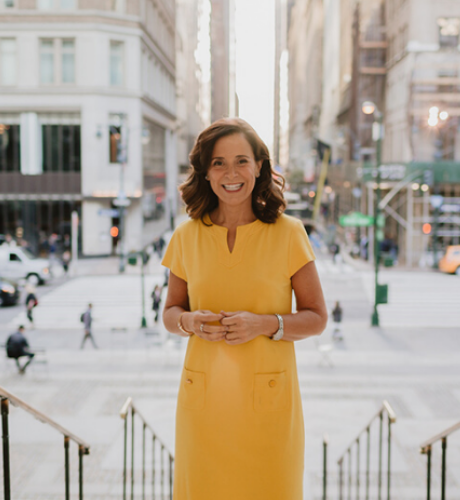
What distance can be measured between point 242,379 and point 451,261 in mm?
24230

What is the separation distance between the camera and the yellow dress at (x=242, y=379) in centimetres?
199

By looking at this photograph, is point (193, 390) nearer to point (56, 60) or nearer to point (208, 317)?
point (208, 317)

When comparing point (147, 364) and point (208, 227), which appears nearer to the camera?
point (208, 227)

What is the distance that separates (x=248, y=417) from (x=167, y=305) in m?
0.46

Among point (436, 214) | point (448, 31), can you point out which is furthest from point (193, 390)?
point (448, 31)

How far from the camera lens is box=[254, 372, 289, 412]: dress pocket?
2021 mm

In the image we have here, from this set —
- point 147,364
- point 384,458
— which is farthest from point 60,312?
point 384,458

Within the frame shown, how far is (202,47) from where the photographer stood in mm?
83375

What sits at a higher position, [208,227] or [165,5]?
[165,5]

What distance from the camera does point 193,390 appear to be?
2070mm

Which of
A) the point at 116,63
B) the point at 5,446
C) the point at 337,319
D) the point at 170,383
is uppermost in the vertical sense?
the point at 116,63

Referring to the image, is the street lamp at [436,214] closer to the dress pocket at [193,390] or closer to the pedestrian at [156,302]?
the pedestrian at [156,302]

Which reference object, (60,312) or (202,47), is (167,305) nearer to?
(60,312)

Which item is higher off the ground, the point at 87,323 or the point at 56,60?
the point at 56,60
